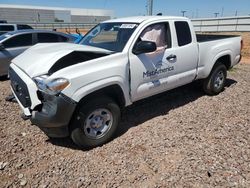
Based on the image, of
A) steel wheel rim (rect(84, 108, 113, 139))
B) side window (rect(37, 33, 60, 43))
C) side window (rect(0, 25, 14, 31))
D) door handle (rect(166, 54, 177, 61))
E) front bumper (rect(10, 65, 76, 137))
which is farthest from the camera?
side window (rect(0, 25, 14, 31))

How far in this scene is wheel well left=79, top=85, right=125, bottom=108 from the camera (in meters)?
3.55

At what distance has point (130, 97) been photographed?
405cm

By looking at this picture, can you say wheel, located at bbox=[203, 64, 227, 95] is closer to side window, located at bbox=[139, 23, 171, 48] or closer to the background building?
side window, located at bbox=[139, 23, 171, 48]

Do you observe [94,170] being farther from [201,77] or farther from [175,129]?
[201,77]

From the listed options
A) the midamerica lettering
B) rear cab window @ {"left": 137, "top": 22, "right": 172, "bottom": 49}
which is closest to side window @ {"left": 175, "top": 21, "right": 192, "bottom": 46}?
rear cab window @ {"left": 137, "top": 22, "right": 172, "bottom": 49}

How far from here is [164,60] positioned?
4395 mm

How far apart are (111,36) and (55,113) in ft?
6.45

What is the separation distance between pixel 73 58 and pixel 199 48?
108 inches

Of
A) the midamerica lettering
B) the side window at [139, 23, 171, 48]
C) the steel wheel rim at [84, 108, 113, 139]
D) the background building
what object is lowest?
the steel wheel rim at [84, 108, 113, 139]

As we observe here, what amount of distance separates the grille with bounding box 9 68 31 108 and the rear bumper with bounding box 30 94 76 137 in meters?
0.26

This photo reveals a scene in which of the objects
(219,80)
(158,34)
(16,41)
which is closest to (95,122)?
(158,34)

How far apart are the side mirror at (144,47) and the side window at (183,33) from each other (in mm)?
1001

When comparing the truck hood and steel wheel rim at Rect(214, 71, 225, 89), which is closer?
the truck hood

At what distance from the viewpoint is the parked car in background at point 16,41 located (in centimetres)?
760
